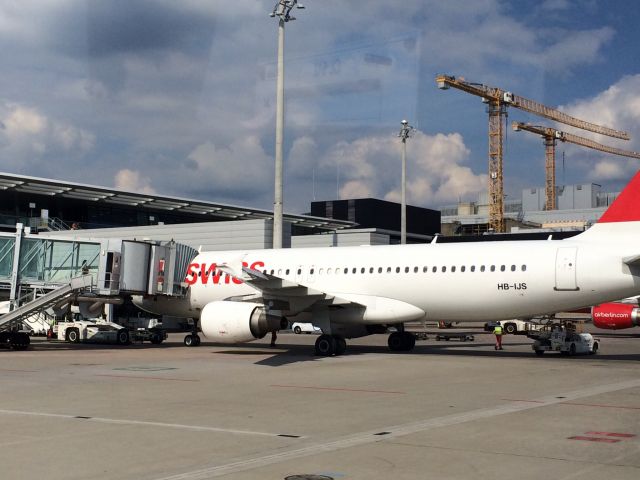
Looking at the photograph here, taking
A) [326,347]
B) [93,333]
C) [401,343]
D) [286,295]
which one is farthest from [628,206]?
[93,333]

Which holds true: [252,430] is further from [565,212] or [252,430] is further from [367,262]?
[565,212]

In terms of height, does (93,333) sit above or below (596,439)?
above

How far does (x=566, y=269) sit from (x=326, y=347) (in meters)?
8.69

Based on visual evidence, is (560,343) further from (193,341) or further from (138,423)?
(138,423)

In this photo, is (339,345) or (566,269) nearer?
(566,269)

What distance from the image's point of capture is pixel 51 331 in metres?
39.1

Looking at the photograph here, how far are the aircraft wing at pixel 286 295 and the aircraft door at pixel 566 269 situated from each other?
7043 millimetres

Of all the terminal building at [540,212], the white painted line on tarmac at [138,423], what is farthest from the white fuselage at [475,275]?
the terminal building at [540,212]

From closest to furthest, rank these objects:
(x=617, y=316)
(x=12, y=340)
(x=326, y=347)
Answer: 1. (x=326, y=347)
2. (x=12, y=340)
3. (x=617, y=316)

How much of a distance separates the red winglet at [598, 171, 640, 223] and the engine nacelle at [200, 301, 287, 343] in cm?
1169

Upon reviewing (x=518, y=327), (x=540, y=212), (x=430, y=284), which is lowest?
(x=518, y=327)

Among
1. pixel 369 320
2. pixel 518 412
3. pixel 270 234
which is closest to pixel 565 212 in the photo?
pixel 270 234

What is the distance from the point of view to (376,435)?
35.3ft

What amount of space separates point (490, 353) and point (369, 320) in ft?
17.6
